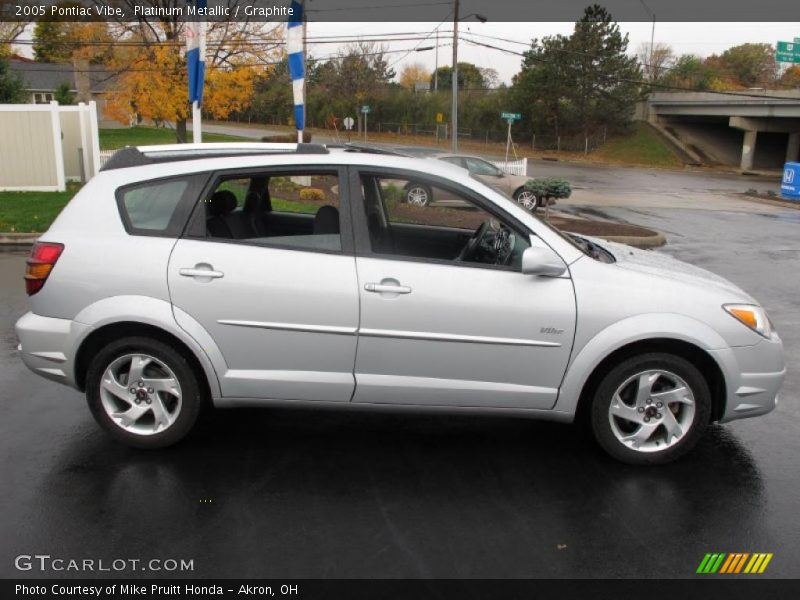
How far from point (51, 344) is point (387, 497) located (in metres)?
2.20

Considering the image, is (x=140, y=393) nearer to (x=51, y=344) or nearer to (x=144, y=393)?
(x=144, y=393)

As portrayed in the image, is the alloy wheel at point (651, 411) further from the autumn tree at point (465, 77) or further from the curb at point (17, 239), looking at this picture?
the autumn tree at point (465, 77)

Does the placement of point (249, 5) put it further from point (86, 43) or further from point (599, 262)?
point (599, 262)

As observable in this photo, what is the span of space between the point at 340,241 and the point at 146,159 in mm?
1364

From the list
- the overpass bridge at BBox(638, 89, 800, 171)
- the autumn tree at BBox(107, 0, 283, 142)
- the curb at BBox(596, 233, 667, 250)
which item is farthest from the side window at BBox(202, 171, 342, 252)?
the overpass bridge at BBox(638, 89, 800, 171)

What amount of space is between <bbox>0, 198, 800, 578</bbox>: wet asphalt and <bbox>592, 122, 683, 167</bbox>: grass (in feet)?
181

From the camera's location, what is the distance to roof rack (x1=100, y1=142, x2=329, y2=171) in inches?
178

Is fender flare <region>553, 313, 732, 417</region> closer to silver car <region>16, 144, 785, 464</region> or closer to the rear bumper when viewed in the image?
silver car <region>16, 144, 785, 464</region>

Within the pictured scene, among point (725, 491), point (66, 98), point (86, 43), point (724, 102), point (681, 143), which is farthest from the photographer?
point (681, 143)

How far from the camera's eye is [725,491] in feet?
13.5

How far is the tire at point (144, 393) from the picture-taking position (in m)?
4.29

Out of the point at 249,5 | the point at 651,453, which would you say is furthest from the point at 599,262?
the point at 249,5

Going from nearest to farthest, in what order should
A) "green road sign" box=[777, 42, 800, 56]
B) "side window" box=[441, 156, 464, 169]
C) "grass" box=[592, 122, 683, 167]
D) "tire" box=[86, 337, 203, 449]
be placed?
1. "tire" box=[86, 337, 203, 449]
2. "side window" box=[441, 156, 464, 169]
3. "green road sign" box=[777, 42, 800, 56]
4. "grass" box=[592, 122, 683, 167]

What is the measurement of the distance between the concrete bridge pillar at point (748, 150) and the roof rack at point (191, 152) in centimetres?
5649
